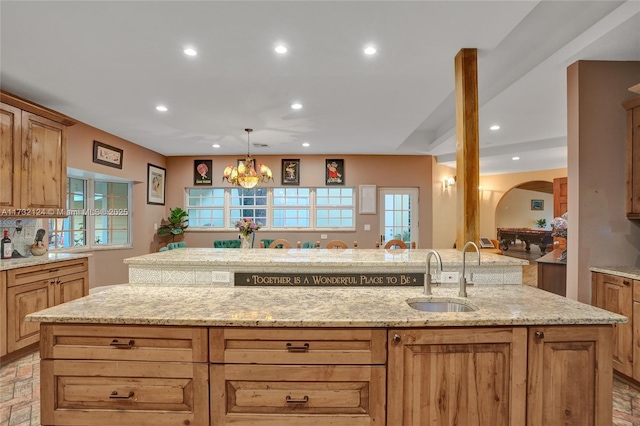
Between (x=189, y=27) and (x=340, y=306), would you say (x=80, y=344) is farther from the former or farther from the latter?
(x=189, y=27)

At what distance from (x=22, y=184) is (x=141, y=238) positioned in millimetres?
A: 2785

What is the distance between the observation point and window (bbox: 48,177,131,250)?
4562 millimetres

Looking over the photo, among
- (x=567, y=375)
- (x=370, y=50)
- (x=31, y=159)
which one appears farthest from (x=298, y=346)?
(x=31, y=159)

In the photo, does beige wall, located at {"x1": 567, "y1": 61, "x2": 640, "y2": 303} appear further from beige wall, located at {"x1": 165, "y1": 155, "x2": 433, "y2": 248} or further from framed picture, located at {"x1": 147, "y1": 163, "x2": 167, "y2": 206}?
framed picture, located at {"x1": 147, "y1": 163, "x2": 167, "y2": 206}

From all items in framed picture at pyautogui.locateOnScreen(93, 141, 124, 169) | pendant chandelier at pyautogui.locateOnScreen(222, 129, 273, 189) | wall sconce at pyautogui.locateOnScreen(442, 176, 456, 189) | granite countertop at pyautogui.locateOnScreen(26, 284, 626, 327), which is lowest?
granite countertop at pyautogui.locateOnScreen(26, 284, 626, 327)

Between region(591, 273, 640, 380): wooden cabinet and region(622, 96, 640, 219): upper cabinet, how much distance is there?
0.64 m

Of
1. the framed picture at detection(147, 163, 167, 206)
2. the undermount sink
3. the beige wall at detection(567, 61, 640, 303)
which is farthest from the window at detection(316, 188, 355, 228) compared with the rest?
the undermount sink

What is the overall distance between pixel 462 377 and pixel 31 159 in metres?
4.19

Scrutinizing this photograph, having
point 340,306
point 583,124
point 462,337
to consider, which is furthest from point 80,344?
point 583,124

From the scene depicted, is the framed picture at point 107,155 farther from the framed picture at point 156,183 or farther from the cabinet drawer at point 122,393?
the cabinet drawer at point 122,393

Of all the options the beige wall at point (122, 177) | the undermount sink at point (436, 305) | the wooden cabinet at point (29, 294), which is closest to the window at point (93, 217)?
the beige wall at point (122, 177)

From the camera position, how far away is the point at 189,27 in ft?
7.09

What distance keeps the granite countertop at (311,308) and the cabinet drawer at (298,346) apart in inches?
1.8

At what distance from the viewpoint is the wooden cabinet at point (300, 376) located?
52.4 inches
